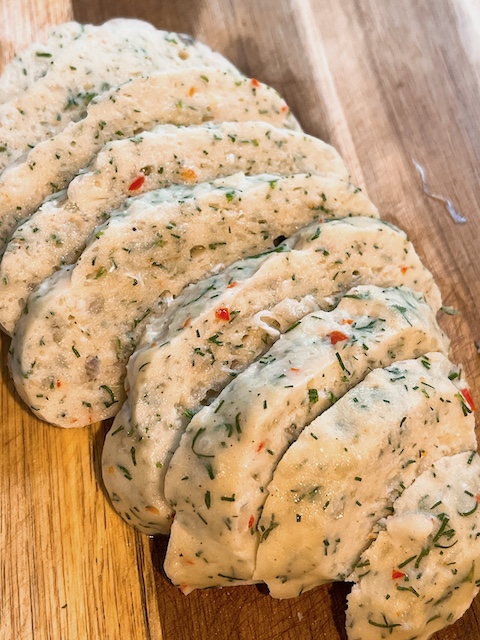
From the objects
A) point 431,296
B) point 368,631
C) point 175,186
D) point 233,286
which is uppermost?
point 175,186

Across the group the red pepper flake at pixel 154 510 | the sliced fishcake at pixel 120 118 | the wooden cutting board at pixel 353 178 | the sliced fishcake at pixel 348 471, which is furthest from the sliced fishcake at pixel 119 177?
the sliced fishcake at pixel 348 471

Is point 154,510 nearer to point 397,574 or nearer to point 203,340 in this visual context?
point 203,340

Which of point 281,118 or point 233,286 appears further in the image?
point 281,118

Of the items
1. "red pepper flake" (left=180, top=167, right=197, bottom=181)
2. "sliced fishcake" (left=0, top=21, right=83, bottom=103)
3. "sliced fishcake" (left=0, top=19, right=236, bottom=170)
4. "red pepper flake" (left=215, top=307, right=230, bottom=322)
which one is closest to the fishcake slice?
"red pepper flake" (left=215, top=307, right=230, bottom=322)

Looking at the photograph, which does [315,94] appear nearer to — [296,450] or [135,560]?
[296,450]

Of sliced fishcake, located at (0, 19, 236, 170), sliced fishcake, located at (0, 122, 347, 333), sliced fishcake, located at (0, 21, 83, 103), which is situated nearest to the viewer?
sliced fishcake, located at (0, 122, 347, 333)

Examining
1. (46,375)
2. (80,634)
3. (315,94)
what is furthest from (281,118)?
(80,634)

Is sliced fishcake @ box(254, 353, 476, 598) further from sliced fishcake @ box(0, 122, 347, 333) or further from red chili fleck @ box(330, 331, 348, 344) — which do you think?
sliced fishcake @ box(0, 122, 347, 333)
